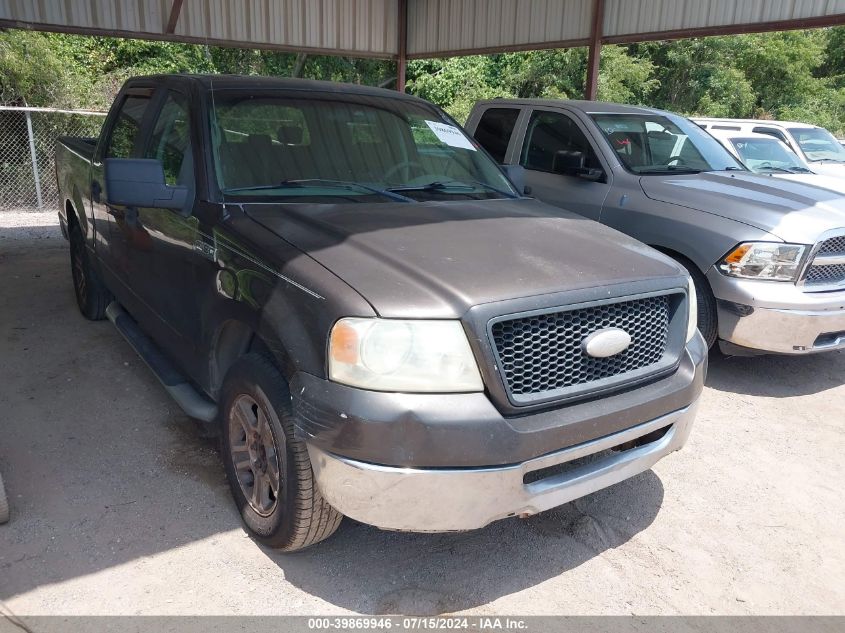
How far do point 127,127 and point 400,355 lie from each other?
3123 millimetres

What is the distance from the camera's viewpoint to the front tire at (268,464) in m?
2.60

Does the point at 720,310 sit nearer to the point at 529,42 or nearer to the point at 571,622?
the point at 571,622

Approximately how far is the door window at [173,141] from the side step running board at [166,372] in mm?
1025

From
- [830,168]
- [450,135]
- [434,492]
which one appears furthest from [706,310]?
[830,168]

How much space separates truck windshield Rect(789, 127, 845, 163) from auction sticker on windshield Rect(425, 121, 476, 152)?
9148 millimetres

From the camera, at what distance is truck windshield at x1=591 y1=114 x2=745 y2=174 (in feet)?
19.7

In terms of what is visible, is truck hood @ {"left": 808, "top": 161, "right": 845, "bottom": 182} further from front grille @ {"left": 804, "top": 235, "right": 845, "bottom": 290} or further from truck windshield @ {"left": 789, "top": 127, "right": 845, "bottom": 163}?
front grille @ {"left": 804, "top": 235, "right": 845, "bottom": 290}

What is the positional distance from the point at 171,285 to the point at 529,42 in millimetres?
8386

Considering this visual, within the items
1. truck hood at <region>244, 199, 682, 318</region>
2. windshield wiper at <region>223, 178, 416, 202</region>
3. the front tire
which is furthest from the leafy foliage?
the front tire

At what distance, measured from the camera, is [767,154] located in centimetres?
943

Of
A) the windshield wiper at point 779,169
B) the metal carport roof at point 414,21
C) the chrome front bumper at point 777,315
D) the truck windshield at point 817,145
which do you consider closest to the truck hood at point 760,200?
the chrome front bumper at point 777,315

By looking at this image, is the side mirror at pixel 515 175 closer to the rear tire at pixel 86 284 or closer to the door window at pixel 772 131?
the rear tire at pixel 86 284

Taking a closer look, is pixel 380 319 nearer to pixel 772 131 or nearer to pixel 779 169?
pixel 779 169

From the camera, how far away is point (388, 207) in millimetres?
3299
